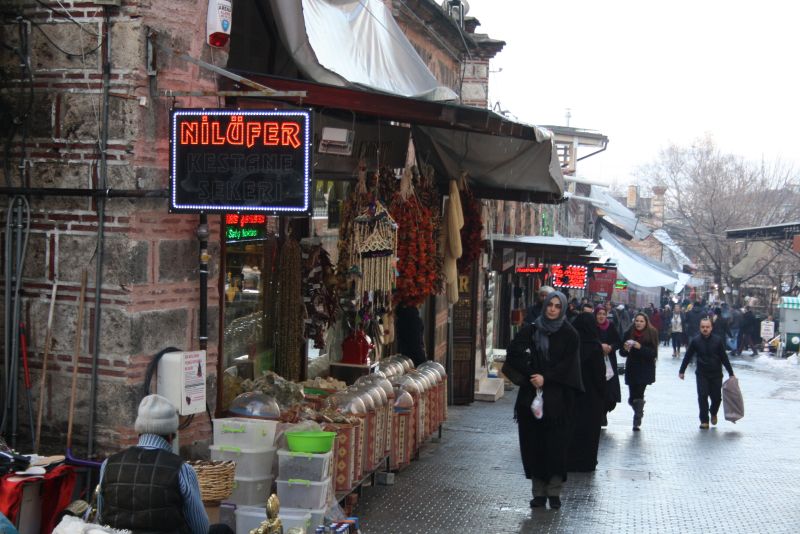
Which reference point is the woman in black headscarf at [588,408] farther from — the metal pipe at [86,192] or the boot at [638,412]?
the metal pipe at [86,192]

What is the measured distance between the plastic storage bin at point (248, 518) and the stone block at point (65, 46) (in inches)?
124

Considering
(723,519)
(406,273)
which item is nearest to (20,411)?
(406,273)

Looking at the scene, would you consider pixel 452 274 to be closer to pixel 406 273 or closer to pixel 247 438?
pixel 406 273

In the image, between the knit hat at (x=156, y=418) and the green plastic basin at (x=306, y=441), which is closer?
the knit hat at (x=156, y=418)

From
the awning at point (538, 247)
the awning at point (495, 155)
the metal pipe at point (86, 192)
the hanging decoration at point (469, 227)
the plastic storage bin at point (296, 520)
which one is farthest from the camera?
the awning at point (538, 247)

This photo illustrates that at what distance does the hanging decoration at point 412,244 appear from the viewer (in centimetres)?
1099

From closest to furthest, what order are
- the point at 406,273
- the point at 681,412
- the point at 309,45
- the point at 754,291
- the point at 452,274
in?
the point at 309,45 → the point at 406,273 → the point at 452,274 → the point at 681,412 → the point at 754,291

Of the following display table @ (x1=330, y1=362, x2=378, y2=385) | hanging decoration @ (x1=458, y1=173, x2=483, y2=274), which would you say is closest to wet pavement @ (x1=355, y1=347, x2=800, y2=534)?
display table @ (x1=330, y1=362, x2=378, y2=385)

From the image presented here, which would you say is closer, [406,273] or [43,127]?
[43,127]

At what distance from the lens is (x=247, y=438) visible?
746cm

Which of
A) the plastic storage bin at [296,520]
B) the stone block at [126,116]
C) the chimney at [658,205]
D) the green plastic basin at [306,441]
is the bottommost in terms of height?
the plastic storage bin at [296,520]

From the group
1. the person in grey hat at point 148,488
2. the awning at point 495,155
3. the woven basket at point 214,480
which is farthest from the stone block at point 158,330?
the awning at point 495,155

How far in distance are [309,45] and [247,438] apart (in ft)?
10.9

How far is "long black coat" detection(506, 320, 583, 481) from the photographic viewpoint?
30.5 ft
